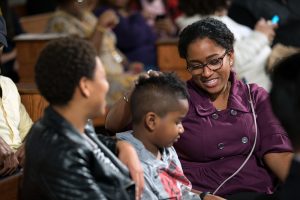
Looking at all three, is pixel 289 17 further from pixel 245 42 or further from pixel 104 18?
pixel 104 18

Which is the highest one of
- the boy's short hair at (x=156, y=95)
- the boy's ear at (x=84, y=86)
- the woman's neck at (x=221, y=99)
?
the boy's ear at (x=84, y=86)

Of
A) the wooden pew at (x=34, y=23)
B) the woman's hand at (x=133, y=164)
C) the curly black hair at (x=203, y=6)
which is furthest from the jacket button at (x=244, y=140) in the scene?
the wooden pew at (x=34, y=23)

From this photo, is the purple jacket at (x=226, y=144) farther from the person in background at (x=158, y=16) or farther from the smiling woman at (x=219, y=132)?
the person in background at (x=158, y=16)

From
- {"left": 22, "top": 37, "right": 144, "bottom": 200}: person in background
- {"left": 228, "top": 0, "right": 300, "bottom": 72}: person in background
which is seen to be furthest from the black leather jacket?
{"left": 228, "top": 0, "right": 300, "bottom": 72}: person in background

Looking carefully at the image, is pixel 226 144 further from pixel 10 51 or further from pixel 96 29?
pixel 10 51

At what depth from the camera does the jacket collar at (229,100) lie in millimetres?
2971

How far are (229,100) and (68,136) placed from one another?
96cm

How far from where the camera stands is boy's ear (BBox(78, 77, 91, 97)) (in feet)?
7.36

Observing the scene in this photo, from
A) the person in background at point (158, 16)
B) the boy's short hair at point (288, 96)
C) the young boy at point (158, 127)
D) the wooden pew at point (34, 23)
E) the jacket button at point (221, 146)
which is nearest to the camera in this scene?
the boy's short hair at point (288, 96)

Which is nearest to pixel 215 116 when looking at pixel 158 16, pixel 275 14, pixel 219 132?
pixel 219 132

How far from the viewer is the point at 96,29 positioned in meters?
5.67

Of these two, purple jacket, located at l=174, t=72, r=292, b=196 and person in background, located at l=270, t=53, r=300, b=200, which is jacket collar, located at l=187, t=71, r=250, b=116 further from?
person in background, located at l=270, t=53, r=300, b=200

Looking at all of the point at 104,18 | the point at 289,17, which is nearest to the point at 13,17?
the point at 104,18

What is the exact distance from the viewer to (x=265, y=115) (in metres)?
3.00
